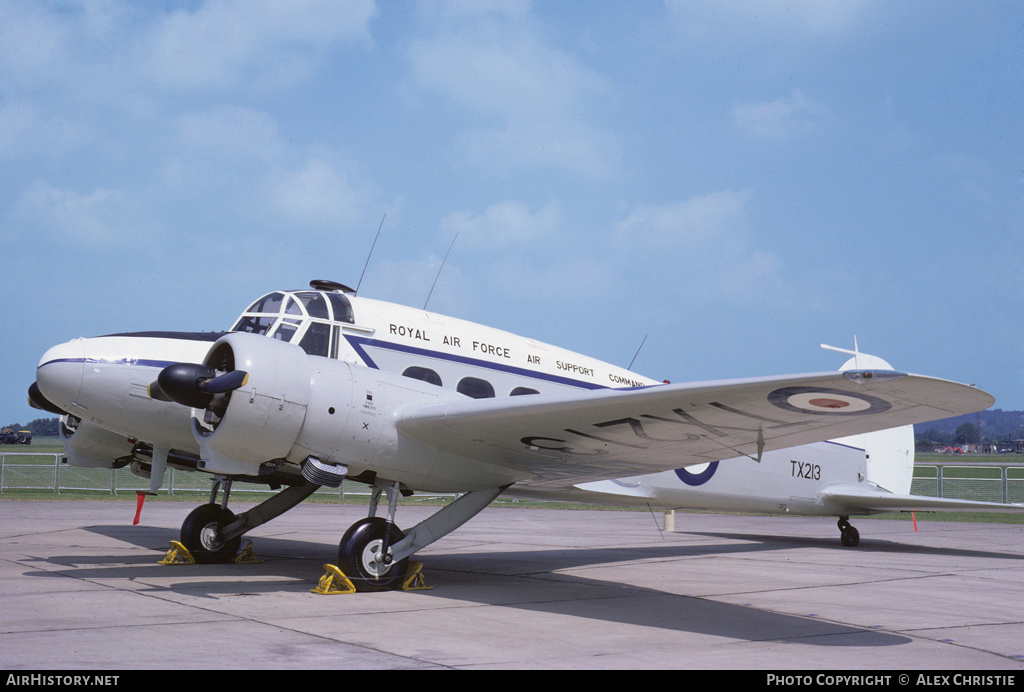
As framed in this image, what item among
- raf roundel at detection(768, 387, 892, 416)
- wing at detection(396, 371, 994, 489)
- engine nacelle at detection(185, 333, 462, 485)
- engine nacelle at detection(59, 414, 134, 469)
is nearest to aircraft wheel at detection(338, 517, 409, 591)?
engine nacelle at detection(185, 333, 462, 485)

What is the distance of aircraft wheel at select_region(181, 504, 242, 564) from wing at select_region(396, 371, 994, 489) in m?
4.25

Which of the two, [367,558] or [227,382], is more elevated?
[227,382]

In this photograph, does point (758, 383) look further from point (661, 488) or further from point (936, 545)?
point (936, 545)

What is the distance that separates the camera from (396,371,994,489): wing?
6.21 m

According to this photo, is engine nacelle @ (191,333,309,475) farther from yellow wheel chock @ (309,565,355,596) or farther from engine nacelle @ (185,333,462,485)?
yellow wheel chock @ (309,565,355,596)

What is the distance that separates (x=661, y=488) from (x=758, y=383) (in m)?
6.27

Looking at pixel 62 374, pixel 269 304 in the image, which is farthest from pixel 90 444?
pixel 269 304

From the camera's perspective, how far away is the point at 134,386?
30.9 feet

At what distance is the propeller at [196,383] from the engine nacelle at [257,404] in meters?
0.09

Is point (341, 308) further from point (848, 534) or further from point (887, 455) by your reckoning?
point (887, 455)

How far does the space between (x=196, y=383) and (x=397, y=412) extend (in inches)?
77.2

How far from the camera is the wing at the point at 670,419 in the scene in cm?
621

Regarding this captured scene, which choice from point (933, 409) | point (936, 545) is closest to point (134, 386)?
point (933, 409)

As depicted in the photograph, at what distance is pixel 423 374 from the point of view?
10258 mm
